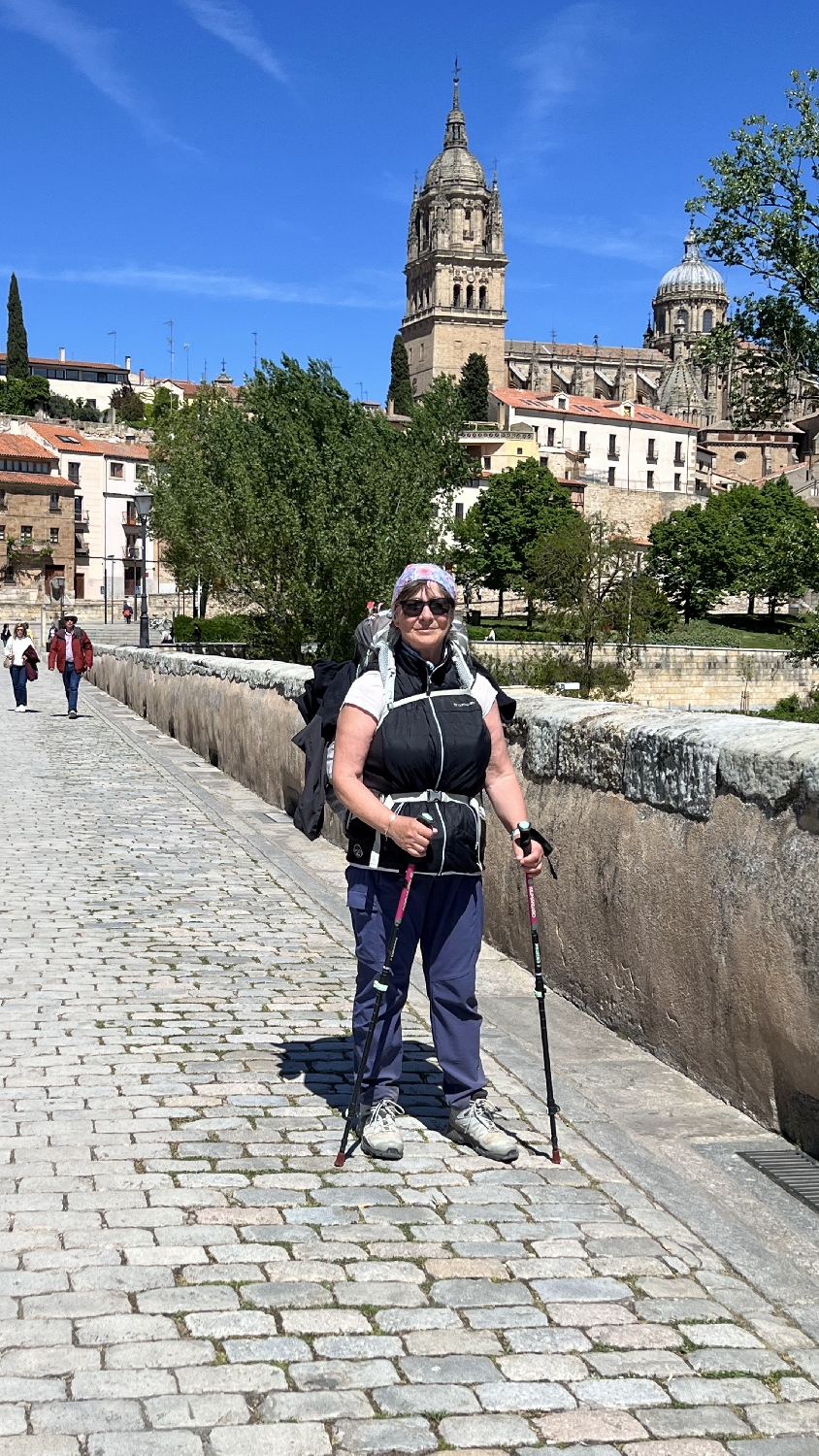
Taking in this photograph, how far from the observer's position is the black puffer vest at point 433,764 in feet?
15.0

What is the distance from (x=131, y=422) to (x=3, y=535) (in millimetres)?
34446

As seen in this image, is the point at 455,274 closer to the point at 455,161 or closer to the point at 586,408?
the point at 455,161

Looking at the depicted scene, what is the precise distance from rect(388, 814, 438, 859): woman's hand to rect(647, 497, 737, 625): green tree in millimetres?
88539

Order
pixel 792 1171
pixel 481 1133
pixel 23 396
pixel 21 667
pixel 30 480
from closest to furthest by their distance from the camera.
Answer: pixel 792 1171 → pixel 481 1133 → pixel 21 667 → pixel 30 480 → pixel 23 396

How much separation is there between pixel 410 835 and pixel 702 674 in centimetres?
6667

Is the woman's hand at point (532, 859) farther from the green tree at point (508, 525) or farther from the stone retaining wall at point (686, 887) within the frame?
the green tree at point (508, 525)

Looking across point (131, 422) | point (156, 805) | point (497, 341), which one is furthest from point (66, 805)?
point (497, 341)

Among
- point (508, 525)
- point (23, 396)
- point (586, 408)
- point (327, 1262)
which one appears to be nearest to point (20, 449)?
point (23, 396)

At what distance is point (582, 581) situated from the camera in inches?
2707

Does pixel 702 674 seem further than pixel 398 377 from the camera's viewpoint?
No

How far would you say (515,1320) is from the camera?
11.5ft

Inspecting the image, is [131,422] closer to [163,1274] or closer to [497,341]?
[497,341]

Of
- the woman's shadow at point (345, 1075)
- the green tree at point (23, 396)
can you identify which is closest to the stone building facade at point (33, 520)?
the green tree at point (23, 396)

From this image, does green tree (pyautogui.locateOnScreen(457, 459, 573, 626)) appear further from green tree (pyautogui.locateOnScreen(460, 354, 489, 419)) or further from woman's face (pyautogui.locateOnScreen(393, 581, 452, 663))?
woman's face (pyautogui.locateOnScreen(393, 581, 452, 663))
